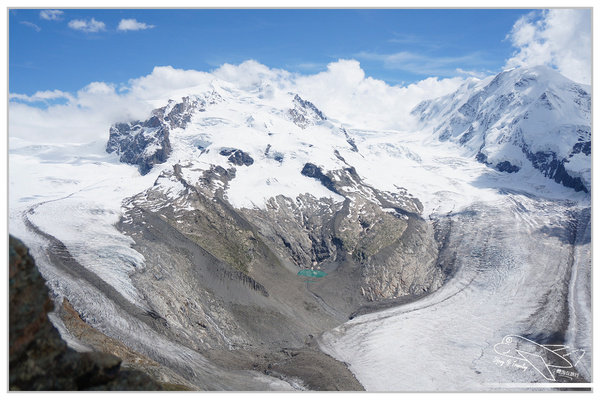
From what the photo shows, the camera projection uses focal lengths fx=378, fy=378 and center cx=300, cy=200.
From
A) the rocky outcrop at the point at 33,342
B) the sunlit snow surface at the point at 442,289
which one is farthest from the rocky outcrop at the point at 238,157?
the rocky outcrop at the point at 33,342

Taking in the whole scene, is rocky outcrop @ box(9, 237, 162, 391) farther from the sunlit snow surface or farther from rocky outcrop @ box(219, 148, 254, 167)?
rocky outcrop @ box(219, 148, 254, 167)

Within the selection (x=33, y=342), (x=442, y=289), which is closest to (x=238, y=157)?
(x=442, y=289)

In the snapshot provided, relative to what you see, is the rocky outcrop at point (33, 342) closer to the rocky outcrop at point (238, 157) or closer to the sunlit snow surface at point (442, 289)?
the sunlit snow surface at point (442, 289)

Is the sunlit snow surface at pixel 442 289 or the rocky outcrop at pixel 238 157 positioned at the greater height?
the rocky outcrop at pixel 238 157

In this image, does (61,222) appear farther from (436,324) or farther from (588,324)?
(588,324)

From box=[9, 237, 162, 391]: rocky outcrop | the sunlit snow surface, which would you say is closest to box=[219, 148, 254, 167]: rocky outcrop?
the sunlit snow surface

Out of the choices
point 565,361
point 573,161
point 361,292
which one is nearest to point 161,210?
point 361,292

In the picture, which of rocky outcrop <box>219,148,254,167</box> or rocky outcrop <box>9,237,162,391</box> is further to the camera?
rocky outcrop <box>219,148,254,167</box>

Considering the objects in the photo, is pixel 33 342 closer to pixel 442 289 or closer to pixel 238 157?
pixel 442 289

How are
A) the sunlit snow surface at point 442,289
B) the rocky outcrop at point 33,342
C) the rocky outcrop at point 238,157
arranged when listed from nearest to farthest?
the rocky outcrop at point 33,342, the sunlit snow surface at point 442,289, the rocky outcrop at point 238,157
